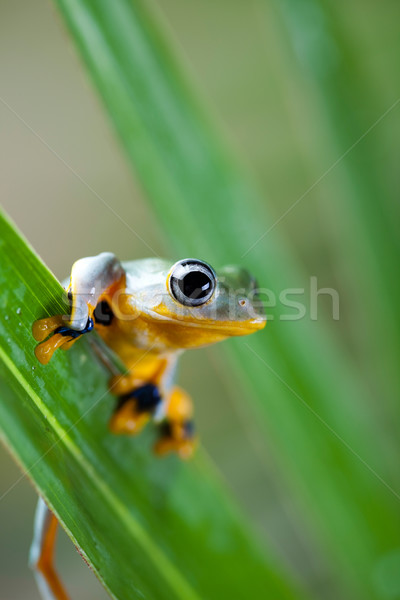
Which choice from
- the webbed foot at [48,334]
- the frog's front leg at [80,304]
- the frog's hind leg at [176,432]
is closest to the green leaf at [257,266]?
the frog's hind leg at [176,432]

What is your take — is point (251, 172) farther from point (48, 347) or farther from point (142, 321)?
point (48, 347)

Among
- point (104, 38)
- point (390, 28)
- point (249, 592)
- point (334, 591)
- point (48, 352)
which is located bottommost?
point (334, 591)

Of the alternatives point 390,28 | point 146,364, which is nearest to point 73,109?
point 390,28

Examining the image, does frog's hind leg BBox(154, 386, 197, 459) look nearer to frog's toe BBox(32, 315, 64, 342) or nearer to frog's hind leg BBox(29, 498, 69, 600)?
frog's hind leg BBox(29, 498, 69, 600)

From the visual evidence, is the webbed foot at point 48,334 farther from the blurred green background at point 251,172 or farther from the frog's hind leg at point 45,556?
the blurred green background at point 251,172

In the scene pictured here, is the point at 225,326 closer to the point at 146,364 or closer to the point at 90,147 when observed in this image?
the point at 146,364

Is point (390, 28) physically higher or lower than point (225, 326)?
lower
